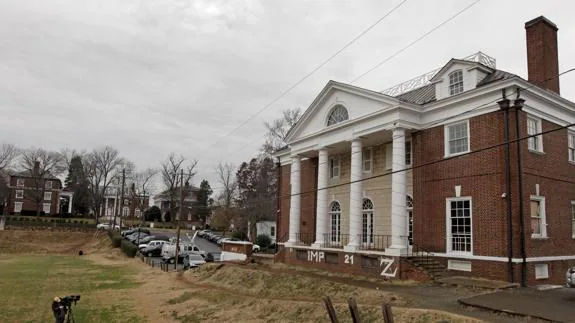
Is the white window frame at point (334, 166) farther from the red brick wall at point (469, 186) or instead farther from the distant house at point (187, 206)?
the distant house at point (187, 206)

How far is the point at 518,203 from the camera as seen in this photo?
19.0 meters

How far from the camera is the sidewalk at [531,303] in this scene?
40.1 feet

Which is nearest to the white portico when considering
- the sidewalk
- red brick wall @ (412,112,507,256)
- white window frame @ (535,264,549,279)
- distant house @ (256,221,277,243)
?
red brick wall @ (412,112,507,256)

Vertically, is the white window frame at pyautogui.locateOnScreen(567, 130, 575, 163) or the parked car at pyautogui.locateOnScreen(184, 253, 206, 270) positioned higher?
the white window frame at pyautogui.locateOnScreen(567, 130, 575, 163)

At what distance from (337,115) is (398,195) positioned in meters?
7.19

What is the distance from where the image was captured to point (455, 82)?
22.2m

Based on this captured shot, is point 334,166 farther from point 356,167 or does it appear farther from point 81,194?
point 81,194

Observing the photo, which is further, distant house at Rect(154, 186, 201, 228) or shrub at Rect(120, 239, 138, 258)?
distant house at Rect(154, 186, 201, 228)

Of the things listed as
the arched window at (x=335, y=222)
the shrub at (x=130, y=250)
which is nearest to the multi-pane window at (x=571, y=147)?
the arched window at (x=335, y=222)

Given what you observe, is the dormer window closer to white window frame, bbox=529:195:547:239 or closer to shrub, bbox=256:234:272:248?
white window frame, bbox=529:195:547:239

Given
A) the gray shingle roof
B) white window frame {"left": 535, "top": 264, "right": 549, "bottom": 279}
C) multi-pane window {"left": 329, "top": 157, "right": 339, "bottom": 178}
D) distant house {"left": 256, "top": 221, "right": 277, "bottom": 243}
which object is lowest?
white window frame {"left": 535, "top": 264, "right": 549, "bottom": 279}

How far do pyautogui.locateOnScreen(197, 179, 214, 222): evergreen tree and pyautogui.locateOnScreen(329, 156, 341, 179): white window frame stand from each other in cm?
8423

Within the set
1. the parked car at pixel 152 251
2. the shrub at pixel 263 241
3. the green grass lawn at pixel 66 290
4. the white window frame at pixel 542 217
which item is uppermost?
the white window frame at pixel 542 217

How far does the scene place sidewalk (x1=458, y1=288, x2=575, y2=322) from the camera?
12.2m
